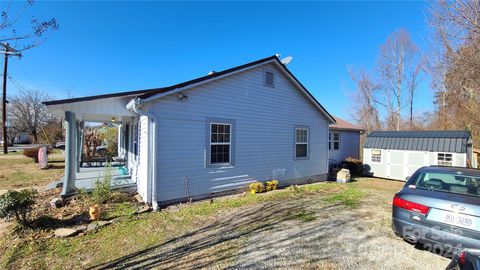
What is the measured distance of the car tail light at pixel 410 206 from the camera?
12.8 feet

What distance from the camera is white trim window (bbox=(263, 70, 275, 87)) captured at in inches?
387

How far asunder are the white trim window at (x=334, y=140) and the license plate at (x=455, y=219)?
1343 centimetres

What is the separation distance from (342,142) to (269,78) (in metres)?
10.4

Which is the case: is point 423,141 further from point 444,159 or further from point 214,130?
point 214,130

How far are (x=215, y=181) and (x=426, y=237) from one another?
19.3ft

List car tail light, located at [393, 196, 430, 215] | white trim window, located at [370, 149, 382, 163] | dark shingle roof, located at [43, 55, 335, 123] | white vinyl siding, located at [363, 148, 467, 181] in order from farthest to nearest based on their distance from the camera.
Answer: white trim window, located at [370, 149, 382, 163] → white vinyl siding, located at [363, 148, 467, 181] → dark shingle roof, located at [43, 55, 335, 123] → car tail light, located at [393, 196, 430, 215]

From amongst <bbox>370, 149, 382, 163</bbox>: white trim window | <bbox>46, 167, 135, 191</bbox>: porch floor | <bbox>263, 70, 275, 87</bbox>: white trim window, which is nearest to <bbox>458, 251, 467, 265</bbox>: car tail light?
<bbox>263, 70, 275, 87</bbox>: white trim window

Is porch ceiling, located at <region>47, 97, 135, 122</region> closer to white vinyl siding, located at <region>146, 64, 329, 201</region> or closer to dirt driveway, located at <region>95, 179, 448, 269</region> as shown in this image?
white vinyl siding, located at <region>146, 64, 329, 201</region>

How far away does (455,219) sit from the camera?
142 inches

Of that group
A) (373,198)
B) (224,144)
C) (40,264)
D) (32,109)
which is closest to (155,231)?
(40,264)

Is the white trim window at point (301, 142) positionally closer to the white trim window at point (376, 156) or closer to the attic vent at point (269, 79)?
the attic vent at point (269, 79)

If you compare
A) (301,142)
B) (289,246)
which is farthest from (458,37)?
(289,246)

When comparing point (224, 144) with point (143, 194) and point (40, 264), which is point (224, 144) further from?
point (40, 264)

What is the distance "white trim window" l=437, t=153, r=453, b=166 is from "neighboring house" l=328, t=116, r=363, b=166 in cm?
565
